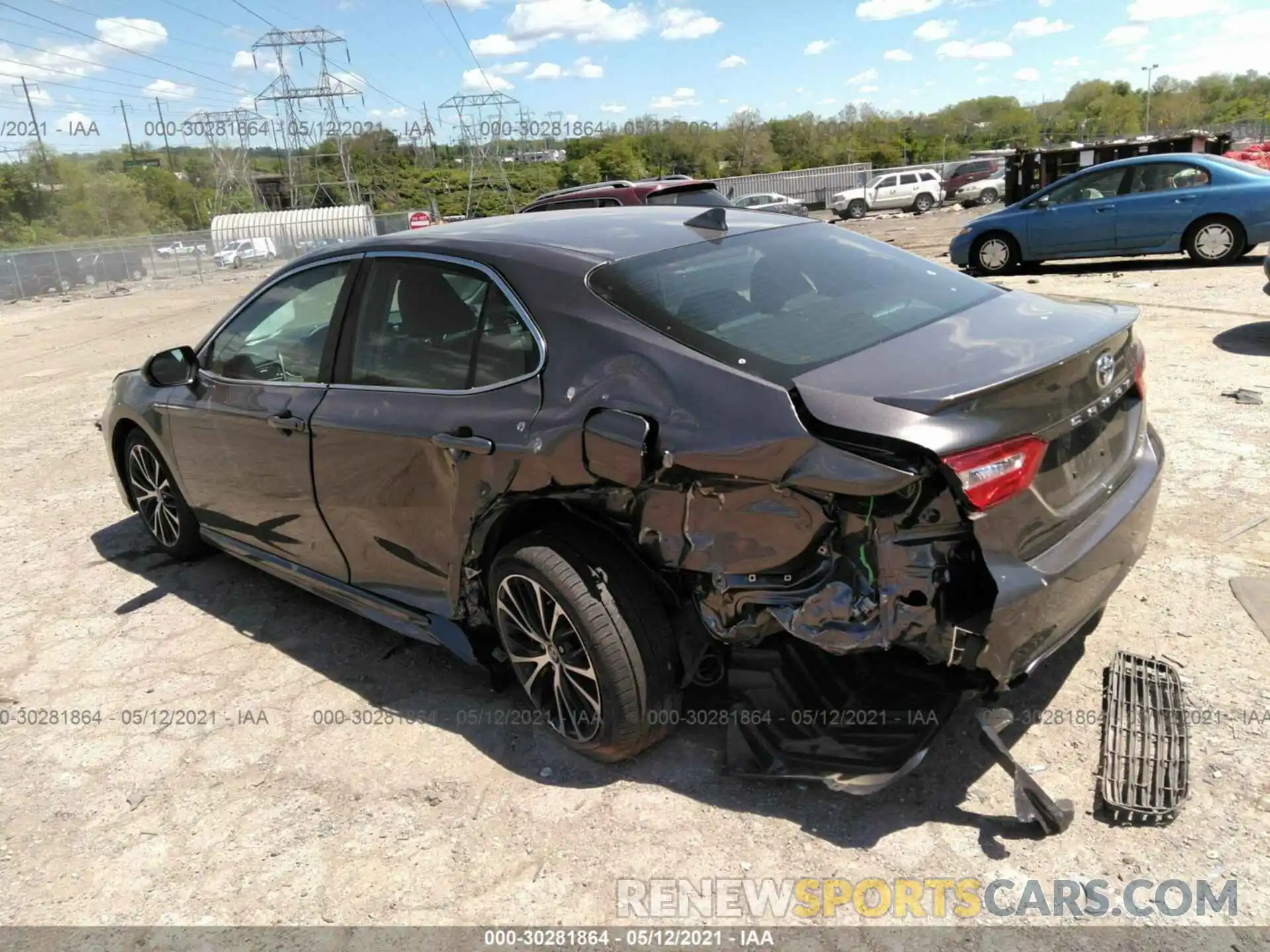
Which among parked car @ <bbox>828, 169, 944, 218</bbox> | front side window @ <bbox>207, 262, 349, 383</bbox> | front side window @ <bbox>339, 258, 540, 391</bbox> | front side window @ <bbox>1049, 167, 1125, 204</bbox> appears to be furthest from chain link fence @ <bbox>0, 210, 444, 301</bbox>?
front side window @ <bbox>339, 258, 540, 391</bbox>

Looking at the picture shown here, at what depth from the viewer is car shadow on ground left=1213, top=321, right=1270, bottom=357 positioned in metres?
7.29

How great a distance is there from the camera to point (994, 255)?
1348 cm

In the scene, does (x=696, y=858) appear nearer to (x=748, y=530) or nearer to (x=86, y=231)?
(x=748, y=530)

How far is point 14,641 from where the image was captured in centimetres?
441

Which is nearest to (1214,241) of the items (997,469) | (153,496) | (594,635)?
(997,469)

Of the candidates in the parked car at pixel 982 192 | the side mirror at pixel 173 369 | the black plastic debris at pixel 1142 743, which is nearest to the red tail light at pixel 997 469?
the black plastic debris at pixel 1142 743

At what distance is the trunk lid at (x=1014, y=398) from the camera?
A: 2361 mm

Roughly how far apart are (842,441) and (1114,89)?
461 ft

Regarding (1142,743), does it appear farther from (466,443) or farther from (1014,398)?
(466,443)

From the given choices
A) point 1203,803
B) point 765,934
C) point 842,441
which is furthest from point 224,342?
point 1203,803

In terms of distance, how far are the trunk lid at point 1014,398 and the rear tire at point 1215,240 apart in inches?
431

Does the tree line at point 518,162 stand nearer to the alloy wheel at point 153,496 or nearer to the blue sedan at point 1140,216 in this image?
the blue sedan at point 1140,216

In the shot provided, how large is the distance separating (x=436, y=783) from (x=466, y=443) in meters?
1.15

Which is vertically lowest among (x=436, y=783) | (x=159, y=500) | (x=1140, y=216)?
(x=436, y=783)
